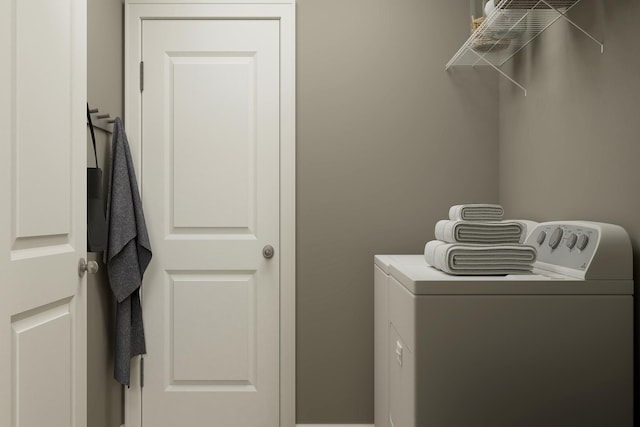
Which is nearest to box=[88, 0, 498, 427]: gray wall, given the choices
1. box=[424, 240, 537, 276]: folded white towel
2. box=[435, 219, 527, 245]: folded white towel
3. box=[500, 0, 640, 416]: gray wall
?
box=[500, 0, 640, 416]: gray wall

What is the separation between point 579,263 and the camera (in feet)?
4.78

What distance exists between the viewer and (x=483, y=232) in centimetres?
161

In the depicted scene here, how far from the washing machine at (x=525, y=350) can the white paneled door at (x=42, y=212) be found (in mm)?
962

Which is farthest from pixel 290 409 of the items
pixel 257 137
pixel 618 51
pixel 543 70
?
pixel 618 51

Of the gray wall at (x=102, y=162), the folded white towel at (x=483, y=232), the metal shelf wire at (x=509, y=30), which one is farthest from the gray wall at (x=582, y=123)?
the gray wall at (x=102, y=162)

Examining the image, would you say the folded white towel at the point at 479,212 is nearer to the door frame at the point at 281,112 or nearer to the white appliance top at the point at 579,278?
the white appliance top at the point at 579,278

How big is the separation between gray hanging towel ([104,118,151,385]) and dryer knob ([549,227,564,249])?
159 cm

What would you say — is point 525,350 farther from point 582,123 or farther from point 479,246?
point 582,123

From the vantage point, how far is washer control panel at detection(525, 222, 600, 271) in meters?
1.45

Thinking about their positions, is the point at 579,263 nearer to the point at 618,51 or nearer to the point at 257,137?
the point at 618,51

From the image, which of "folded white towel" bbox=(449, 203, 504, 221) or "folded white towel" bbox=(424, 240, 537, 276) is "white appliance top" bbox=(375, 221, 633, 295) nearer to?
"folded white towel" bbox=(424, 240, 537, 276)

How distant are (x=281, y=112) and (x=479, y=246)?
1.30 m

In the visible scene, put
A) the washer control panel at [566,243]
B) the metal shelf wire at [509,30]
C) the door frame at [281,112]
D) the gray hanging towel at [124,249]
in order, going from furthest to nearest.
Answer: the door frame at [281,112] < the gray hanging towel at [124,249] < the metal shelf wire at [509,30] < the washer control panel at [566,243]

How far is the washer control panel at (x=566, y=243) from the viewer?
1.45m
